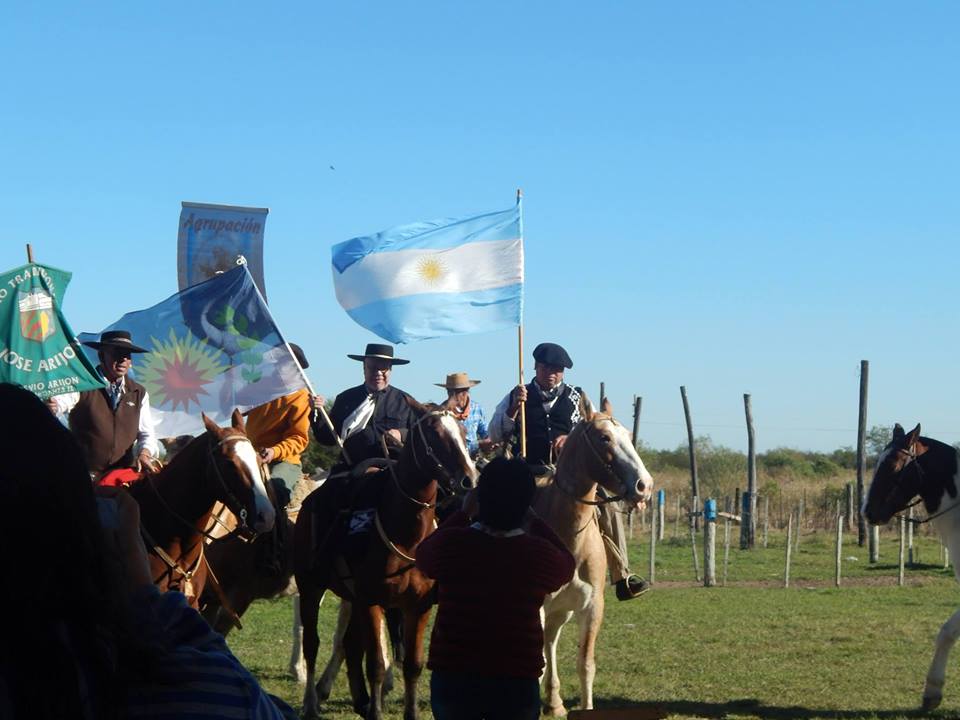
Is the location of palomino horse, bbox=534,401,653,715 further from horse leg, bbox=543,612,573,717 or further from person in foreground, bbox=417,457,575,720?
person in foreground, bbox=417,457,575,720

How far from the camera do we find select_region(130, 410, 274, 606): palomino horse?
886cm

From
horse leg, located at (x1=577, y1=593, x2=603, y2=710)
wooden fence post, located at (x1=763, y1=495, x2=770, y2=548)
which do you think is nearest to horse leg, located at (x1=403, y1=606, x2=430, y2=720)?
horse leg, located at (x1=577, y1=593, x2=603, y2=710)

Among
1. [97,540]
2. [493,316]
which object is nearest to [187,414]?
[493,316]

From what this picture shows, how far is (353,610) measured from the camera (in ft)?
32.9

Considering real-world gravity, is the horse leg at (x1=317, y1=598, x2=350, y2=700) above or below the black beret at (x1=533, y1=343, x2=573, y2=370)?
below

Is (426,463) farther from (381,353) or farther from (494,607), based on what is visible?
(494,607)

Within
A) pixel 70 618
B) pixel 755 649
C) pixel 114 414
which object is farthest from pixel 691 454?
pixel 70 618

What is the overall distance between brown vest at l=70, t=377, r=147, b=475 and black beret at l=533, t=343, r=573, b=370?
11.2ft

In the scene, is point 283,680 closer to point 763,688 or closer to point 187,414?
point 187,414

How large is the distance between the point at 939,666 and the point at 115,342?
23.0 feet

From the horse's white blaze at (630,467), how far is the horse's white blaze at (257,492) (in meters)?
2.53

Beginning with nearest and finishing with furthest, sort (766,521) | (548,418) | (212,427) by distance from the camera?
(212,427) < (548,418) < (766,521)

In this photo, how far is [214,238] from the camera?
12.5 metres

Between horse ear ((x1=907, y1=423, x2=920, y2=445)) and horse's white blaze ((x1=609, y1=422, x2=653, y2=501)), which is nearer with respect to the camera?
horse's white blaze ((x1=609, y1=422, x2=653, y2=501))
